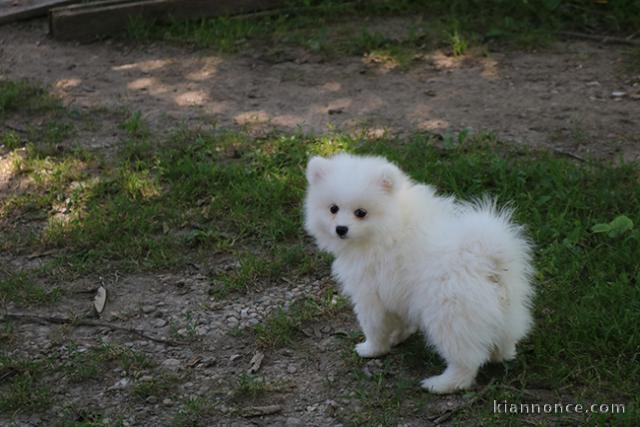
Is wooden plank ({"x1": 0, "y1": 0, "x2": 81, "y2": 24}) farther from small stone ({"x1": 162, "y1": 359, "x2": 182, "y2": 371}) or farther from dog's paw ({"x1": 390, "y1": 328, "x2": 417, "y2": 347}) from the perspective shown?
dog's paw ({"x1": 390, "y1": 328, "x2": 417, "y2": 347})

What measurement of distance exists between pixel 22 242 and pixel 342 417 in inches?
100

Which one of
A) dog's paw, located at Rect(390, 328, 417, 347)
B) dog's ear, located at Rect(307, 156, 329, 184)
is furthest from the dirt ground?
dog's ear, located at Rect(307, 156, 329, 184)

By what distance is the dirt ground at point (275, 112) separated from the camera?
4035 mm

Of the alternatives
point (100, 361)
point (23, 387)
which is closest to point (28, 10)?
point (100, 361)

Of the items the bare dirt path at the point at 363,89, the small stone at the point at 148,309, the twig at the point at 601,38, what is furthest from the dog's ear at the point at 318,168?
the twig at the point at 601,38

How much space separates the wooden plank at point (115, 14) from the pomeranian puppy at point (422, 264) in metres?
4.59

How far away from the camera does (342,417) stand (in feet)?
12.2

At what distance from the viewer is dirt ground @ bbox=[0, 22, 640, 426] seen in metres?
4.04

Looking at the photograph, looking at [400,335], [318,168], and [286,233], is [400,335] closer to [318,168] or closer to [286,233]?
[318,168]

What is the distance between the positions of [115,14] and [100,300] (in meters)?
4.14

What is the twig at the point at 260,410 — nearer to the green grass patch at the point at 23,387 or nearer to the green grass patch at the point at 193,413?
the green grass patch at the point at 193,413

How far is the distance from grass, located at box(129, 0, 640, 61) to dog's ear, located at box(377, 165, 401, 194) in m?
3.75

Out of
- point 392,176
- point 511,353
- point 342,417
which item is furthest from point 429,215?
point 342,417

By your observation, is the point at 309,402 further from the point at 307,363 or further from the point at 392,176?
the point at 392,176
